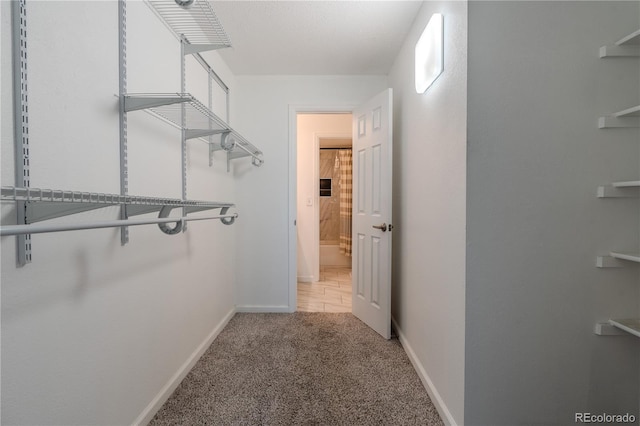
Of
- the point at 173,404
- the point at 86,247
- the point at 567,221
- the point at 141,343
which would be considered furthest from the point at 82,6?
the point at 567,221

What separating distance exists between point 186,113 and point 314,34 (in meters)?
1.15

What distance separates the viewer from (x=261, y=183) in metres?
2.88

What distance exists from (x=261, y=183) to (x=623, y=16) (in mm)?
2533

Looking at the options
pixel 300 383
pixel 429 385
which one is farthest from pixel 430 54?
pixel 300 383

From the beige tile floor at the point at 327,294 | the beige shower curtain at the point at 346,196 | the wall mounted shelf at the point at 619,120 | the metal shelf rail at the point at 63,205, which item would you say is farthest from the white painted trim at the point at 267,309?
the wall mounted shelf at the point at 619,120

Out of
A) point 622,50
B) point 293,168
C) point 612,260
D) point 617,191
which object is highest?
point 622,50

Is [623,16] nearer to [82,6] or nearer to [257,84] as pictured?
[82,6]

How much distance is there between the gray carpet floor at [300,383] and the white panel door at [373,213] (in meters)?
0.27

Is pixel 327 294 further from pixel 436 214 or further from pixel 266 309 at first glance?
pixel 436 214

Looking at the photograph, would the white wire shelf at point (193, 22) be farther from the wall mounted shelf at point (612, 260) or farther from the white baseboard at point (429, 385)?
the white baseboard at point (429, 385)

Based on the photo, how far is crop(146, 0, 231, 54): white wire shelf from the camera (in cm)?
141

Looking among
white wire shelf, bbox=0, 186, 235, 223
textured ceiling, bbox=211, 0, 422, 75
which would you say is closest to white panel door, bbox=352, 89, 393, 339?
textured ceiling, bbox=211, 0, 422, 75

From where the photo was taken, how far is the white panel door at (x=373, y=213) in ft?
7.70

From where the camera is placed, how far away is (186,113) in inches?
64.4
